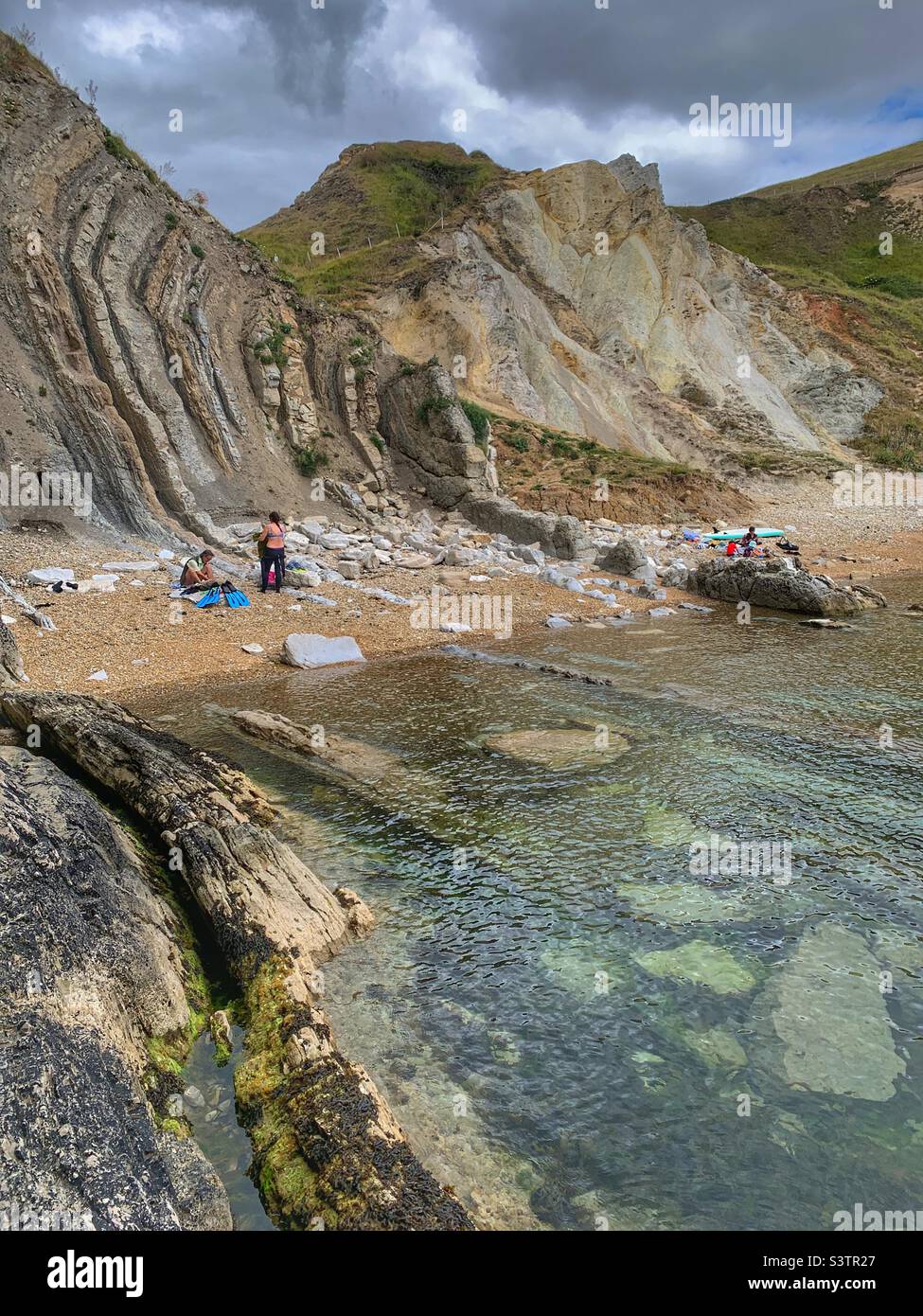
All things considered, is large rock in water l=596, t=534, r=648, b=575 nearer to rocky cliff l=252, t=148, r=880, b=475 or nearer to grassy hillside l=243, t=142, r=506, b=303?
rocky cliff l=252, t=148, r=880, b=475

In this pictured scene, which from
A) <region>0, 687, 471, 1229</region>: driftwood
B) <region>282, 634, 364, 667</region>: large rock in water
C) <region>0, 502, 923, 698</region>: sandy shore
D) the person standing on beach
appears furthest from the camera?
the person standing on beach

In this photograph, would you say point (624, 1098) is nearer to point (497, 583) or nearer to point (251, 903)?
point (251, 903)

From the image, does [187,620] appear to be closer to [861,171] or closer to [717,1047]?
[717,1047]

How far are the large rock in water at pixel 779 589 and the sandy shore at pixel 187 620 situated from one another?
1.00 meters

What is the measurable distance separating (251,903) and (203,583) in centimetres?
1166

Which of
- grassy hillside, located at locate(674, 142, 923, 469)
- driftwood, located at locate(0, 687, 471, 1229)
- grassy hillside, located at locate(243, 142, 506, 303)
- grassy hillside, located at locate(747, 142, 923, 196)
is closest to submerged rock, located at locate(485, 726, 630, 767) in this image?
driftwood, located at locate(0, 687, 471, 1229)

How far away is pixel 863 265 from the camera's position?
72.6 m

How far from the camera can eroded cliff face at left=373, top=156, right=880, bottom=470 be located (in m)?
39.6

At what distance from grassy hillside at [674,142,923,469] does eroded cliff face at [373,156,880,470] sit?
2.85 meters

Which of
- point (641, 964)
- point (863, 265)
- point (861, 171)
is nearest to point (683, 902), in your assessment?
point (641, 964)

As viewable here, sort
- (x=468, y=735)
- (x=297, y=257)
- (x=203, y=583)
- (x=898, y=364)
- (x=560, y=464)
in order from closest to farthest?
(x=468, y=735), (x=203, y=583), (x=560, y=464), (x=297, y=257), (x=898, y=364)

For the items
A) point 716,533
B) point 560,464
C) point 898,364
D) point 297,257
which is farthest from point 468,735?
point 898,364

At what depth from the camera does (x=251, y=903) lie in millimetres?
5238

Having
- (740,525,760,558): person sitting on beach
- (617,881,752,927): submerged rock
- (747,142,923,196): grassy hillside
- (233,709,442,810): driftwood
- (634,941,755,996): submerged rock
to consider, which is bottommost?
(634,941,755,996): submerged rock
